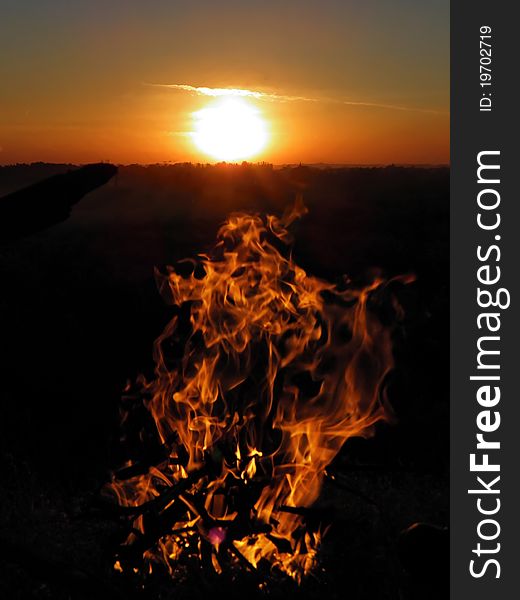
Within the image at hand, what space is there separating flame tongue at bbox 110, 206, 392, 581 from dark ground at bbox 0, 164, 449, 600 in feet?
0.86

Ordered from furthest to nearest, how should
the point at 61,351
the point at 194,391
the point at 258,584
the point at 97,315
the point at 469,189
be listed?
the point at 97,315 < the point at 61,351 < the point at 469,189 < the point at 194,391 < the point at 258,584

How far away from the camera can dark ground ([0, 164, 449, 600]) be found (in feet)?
16.2

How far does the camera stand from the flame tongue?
15.7ft

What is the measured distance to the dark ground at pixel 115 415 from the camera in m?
4.94

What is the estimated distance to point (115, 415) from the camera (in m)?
10.4

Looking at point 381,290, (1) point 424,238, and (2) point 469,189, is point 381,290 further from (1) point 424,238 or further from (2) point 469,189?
(1) point 424,238

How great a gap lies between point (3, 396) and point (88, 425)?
152cm

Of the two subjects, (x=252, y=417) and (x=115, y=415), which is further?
(x=115, y=415)

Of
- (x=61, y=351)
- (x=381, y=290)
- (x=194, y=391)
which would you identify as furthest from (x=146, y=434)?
(x=61, y=351)

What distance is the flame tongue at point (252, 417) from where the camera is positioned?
4773 mm

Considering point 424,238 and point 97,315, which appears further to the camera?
point 424,238

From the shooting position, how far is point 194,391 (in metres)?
5.18

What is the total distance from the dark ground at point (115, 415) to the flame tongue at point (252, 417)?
0.26 metres

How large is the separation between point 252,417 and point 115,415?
576cm
